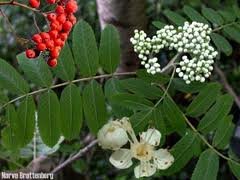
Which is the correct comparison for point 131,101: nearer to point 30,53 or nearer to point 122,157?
point 122,157

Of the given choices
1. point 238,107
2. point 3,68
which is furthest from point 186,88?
point 238,107

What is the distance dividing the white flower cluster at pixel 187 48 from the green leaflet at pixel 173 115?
0.17 feet

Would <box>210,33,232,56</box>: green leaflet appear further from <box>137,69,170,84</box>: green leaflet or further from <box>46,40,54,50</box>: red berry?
<box>46,40,54,50</box>: red berry

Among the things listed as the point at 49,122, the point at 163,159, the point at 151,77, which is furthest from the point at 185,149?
the point at 49,122

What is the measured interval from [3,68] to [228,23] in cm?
52

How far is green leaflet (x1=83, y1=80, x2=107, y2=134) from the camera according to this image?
96cm

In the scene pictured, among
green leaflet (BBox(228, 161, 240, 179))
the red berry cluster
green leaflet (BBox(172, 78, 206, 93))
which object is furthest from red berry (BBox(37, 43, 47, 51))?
green leaflet (BBox(228, 161, 240, 179))

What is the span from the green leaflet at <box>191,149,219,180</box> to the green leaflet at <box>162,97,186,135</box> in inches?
2.7

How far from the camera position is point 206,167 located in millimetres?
931

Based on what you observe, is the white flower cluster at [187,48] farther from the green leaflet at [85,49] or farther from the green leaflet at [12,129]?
the green leaflet at [12,129]

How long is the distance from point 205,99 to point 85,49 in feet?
0.83

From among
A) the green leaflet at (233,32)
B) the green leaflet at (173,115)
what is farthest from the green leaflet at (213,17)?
the green leaflet at (173,115)

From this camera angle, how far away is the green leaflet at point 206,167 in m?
0.92

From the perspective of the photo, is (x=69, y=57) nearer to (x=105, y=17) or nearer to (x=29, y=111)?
(x=29, y=111)
